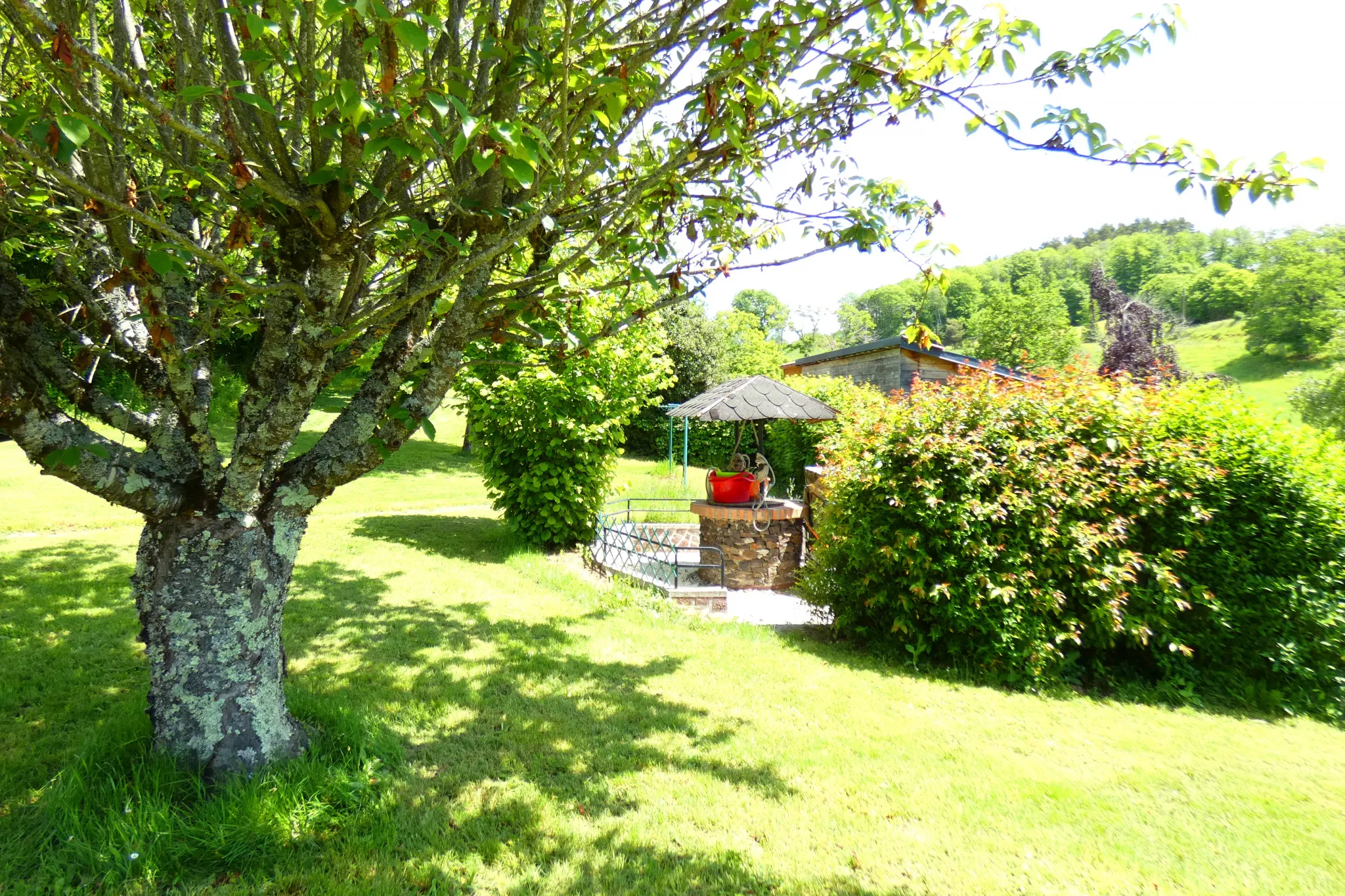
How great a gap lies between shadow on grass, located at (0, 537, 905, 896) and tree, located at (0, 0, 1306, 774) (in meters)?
0.35

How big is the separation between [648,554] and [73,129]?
813cm

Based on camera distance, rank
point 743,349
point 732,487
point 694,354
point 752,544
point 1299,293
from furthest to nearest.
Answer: point 1299,293, point 743,349, point 694,354, point 732,487, point 752,544

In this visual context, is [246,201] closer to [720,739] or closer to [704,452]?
[720,739]

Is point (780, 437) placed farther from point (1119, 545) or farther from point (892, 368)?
point (1119, 545)

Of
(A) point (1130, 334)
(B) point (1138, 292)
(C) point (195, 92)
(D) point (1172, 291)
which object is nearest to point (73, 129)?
(C) point (195, 92)

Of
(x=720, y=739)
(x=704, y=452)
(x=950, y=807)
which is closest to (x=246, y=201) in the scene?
(x=720, y=739)

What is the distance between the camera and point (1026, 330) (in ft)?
138

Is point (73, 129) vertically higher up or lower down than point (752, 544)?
higher up

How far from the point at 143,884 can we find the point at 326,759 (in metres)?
0.84

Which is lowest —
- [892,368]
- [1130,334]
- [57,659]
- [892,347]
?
[57,659]

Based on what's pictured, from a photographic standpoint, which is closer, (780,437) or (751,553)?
(751,553)

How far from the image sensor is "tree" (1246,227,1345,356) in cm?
4300

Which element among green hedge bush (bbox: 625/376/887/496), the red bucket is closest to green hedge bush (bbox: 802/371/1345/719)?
green hedge bush (bbox: 625/376/887/496)

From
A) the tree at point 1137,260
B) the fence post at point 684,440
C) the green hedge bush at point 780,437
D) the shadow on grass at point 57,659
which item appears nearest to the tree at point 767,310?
the green hedge bush at point 780,437
